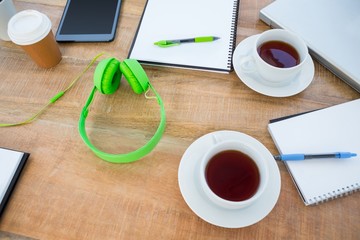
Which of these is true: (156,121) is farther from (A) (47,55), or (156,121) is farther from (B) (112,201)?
(A) (47,55)

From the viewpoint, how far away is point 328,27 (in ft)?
2.50

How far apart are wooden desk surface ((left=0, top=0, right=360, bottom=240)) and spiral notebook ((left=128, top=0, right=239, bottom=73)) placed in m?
0.03

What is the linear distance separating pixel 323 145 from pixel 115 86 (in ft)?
1.54

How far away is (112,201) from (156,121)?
0.64 feet

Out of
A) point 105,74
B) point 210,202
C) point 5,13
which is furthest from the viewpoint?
point 5,13

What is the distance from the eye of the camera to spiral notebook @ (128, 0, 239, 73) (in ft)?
2.50

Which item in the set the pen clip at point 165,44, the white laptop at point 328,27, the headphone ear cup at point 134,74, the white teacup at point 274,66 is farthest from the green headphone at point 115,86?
the white laptop at point 328,27

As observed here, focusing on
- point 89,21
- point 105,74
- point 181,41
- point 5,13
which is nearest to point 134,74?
point 105,74

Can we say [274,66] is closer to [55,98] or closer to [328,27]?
[328,27]

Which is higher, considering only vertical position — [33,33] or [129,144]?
[33,33]

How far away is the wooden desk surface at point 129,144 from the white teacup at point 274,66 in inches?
1.7

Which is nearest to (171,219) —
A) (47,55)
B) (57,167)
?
(57,167)

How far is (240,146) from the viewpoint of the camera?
0.58 meters

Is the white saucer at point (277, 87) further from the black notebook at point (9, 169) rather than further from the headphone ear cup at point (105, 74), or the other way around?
the black notebook at point (9, 169)
